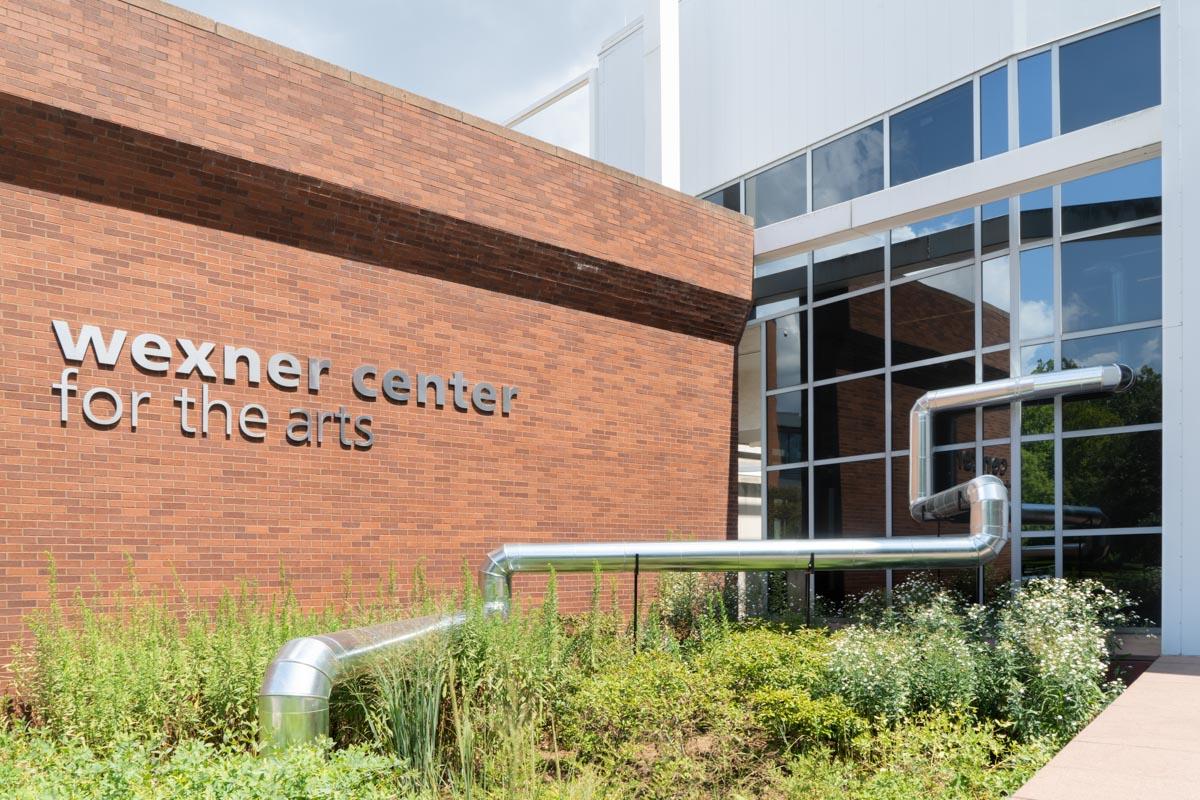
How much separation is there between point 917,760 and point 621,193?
8503 millimetres

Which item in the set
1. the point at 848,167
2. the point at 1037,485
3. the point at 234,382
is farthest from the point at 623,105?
the point at 234,382

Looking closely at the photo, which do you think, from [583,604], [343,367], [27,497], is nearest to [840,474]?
[583,604]

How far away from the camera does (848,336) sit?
14.8 metres

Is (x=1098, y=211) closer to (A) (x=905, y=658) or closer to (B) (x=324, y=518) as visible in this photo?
(A) (x=905, y=658)

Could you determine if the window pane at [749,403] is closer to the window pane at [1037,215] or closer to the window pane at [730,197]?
the window pane at [730,197]

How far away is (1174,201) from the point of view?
10.3 meters

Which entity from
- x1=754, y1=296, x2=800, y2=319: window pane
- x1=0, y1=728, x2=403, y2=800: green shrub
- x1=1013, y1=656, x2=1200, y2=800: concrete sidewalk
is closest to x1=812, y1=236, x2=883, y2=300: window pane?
x1=754, y1=296, x2=800, y2=319: window pane

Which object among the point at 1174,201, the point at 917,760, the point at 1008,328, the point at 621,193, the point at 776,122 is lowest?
the point at 917,760

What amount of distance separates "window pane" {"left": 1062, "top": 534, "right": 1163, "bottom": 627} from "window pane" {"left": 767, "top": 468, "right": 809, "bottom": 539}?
419 centimetres

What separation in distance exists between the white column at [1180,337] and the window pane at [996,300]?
2448 millimetres

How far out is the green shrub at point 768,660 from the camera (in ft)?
28.8

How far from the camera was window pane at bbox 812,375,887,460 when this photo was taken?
559 inches

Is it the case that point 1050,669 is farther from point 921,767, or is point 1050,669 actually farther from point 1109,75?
point 1109,75

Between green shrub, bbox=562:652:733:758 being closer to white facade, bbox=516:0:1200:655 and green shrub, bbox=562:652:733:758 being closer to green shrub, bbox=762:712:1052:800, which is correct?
green shrub, bbox=762:712:1052:800
